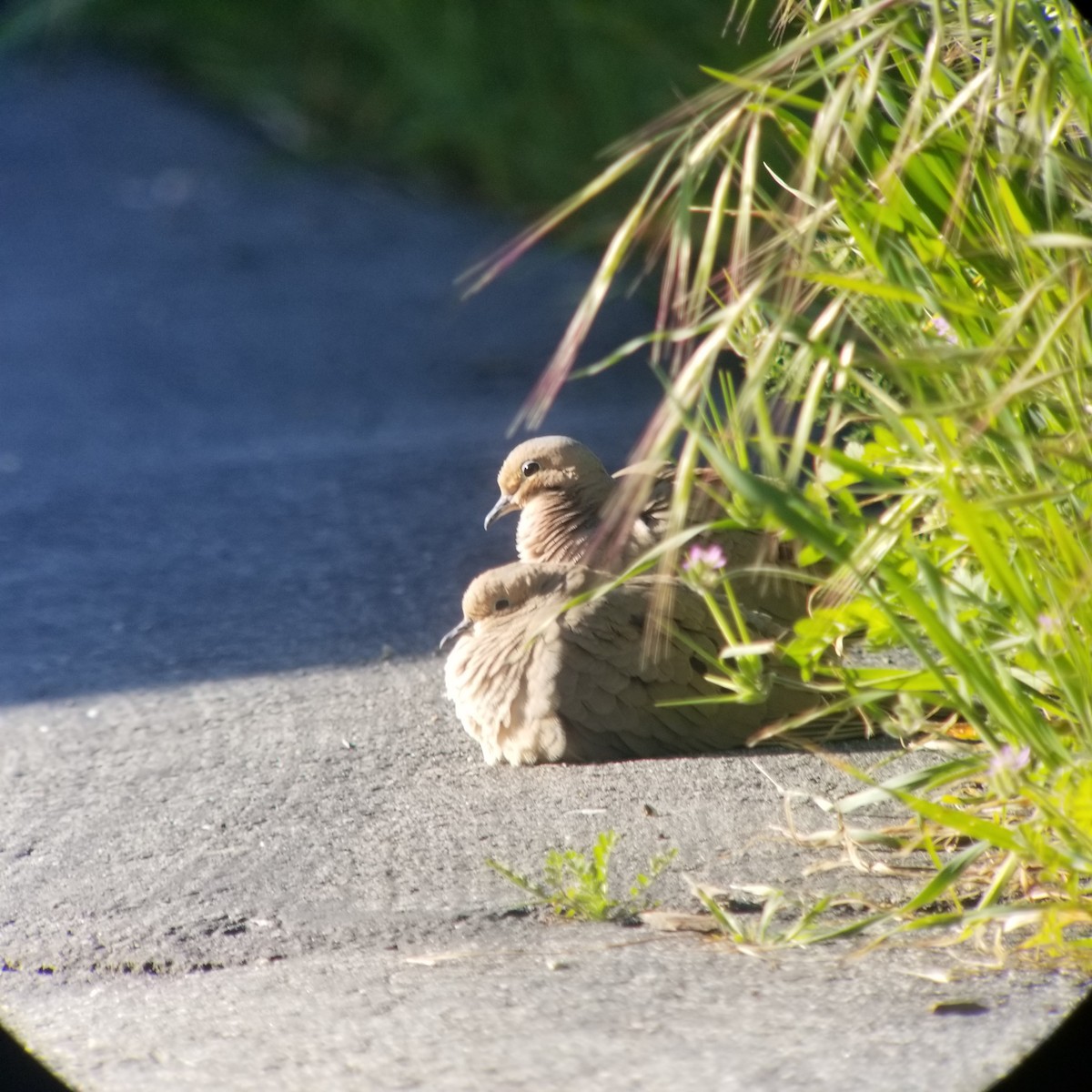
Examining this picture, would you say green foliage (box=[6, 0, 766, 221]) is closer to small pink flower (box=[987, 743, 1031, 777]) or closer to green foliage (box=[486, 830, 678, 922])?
green foliage (box=[486, 830, 678, 922])

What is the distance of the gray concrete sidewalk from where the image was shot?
225cm

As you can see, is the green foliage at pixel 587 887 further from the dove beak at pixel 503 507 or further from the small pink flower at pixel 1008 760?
the dove beak at pixel 503 507

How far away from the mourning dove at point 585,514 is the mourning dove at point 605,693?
1.21 ft

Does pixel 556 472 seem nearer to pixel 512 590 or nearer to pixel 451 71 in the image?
pixel 512 590

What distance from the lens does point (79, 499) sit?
573 centimetres

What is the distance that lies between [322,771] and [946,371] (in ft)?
5.89

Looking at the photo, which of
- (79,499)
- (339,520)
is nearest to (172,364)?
(79,499)

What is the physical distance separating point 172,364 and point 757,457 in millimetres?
2994

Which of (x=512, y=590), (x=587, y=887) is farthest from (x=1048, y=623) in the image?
(x=512, y=590)

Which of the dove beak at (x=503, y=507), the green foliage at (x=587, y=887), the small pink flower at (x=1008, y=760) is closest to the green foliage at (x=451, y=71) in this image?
the dove beak at (x=503, y=507)

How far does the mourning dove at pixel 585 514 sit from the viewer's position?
3.81m

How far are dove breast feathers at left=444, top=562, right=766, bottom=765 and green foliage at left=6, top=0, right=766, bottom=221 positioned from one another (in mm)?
3994

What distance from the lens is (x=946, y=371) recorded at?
86.0 inches

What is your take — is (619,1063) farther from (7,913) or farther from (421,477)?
(421,477)
